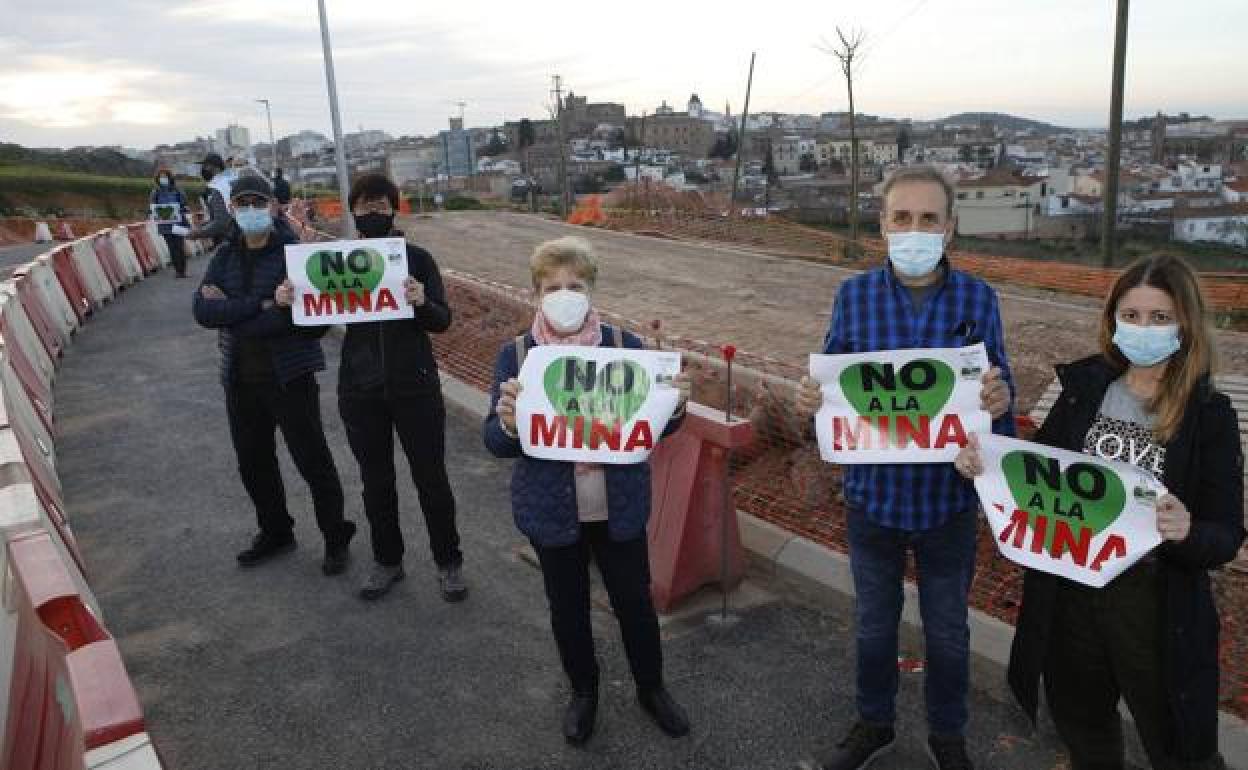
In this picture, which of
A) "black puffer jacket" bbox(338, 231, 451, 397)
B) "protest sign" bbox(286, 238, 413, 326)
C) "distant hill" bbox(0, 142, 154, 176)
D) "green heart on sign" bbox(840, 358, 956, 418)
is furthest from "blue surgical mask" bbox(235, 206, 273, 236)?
"distant hill" bbox(0, 142, 154, 176)

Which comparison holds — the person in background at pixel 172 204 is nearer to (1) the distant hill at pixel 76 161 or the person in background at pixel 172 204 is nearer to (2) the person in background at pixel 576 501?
(2) the person in background at pixel 576 501

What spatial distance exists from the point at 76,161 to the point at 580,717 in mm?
81466

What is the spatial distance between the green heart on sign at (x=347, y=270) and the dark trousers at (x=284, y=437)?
2.43 feet

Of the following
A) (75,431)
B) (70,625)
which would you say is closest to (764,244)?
(75,431)

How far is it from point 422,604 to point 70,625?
7.52 ft

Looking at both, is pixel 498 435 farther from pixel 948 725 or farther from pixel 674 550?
pixel 948 725

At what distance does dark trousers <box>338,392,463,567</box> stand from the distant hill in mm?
68169

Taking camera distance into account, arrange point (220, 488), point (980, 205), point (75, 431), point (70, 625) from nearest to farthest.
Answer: point (70, 625) < point (220, 488) < point (75, 431) < point (980, 205)

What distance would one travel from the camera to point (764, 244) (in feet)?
85.2

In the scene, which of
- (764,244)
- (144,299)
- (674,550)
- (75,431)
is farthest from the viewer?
(764,244)

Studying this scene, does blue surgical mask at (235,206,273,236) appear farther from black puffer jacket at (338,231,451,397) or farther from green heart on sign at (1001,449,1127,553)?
green heart on sign at (1001,449,1127,553)

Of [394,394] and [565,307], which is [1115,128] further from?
[565,307]

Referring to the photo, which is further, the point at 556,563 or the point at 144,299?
the point at 144,299

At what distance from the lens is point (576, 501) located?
11.1 ft
